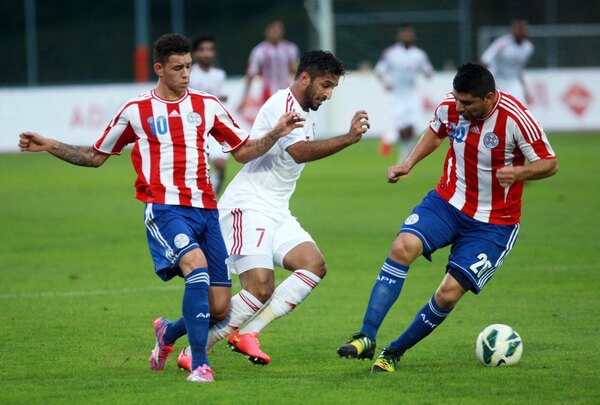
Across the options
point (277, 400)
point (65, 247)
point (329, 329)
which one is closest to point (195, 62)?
point (65, 247)

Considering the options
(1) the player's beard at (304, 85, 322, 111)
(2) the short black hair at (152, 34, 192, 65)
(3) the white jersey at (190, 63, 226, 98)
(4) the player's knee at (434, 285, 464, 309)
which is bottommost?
(4) the player's knee at (434, 285, 464, 309)

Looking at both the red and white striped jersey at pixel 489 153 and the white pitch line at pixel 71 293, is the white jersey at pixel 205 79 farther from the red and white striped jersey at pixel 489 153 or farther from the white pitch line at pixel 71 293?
the red and white striped jersey at pixel 489 153

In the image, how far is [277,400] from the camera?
20.1ft

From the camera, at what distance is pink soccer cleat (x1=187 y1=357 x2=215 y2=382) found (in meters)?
6.57

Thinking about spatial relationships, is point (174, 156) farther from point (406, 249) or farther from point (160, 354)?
point (406, 249)

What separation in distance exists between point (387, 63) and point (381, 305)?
679 inches

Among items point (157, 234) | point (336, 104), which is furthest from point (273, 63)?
point (157, 234)

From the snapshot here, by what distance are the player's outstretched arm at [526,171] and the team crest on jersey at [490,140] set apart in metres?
0.23

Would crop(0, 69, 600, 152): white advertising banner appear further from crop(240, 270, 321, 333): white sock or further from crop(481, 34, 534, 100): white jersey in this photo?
crop(240, 270, 321, 333): white sock

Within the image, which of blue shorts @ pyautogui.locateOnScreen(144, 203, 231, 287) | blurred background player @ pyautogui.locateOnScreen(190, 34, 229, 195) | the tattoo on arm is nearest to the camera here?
blue shorts @ pyautogui.locateOnScreen(144, 203, 231, 287)

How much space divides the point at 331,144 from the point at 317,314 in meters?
2.33

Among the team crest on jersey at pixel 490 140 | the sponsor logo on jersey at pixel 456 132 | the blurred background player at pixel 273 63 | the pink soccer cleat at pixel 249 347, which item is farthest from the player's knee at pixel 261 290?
the blurred background player at pixel 273 63

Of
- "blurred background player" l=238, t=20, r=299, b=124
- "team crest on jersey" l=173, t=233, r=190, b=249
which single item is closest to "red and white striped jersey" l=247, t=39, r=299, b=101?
"blurred background player" l=238, t=20, r=299, b=124

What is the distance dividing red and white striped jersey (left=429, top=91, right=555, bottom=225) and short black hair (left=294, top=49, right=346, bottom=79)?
2.39 ft
